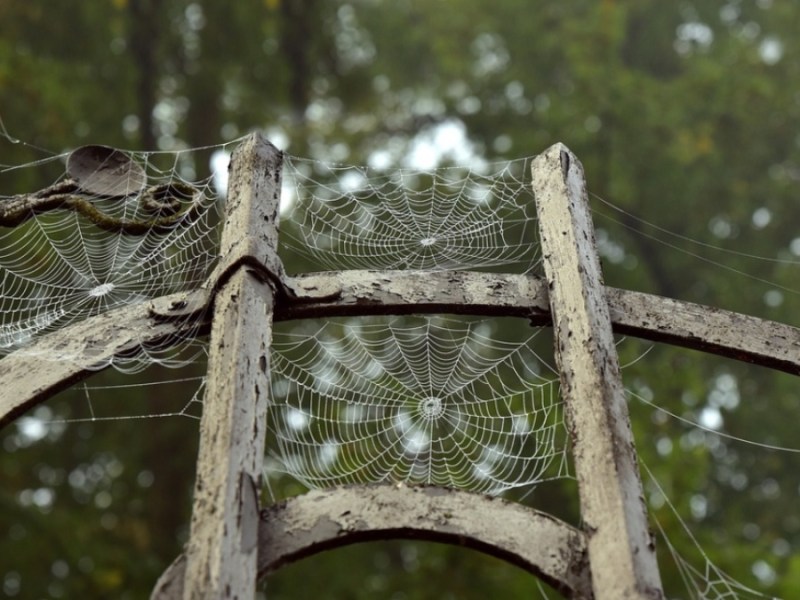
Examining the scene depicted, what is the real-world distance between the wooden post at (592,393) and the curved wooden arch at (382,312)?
87mm

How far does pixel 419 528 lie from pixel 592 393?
414mm

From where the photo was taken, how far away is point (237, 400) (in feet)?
5.13

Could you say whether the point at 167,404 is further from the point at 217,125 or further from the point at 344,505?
the point at 344,505

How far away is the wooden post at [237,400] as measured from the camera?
1.38 metres

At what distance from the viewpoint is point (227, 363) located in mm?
1624

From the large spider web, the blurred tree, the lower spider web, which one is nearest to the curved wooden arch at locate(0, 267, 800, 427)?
the large spider web

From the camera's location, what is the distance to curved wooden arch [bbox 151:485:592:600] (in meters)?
1.47

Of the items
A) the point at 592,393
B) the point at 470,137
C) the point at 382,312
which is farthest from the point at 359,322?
the point at 592,393

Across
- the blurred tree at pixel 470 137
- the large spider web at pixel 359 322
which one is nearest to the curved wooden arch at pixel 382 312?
the large spider web at pixel 359 322

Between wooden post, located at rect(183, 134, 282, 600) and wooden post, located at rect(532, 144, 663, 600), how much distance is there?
58cm

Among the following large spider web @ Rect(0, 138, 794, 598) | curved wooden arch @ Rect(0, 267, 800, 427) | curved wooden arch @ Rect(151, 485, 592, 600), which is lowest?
curved wooden arch @ Rect(151, 485, 592, 600)

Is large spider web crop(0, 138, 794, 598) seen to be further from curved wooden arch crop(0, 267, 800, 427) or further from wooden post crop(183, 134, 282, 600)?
wooden post crop(183, 134, 282, 600)

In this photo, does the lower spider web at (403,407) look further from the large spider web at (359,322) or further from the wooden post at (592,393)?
the wooden post at (592,393)

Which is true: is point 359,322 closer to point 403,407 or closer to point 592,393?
point 403,407
